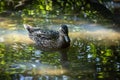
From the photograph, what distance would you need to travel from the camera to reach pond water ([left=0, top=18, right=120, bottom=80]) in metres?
8.26

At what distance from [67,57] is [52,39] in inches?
39.9

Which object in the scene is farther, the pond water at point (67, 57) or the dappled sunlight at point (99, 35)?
the dappled sunlight at point (99, 35)

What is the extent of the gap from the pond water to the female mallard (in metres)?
0.20

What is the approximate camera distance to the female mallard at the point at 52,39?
10.1 metres

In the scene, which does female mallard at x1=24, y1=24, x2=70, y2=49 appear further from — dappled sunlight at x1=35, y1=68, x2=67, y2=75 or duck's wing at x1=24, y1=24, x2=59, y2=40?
dappled sunlight at x1=35, y1=68, x2=67, y2=75

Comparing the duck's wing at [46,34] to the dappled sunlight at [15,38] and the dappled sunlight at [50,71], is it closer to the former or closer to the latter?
the dappled sunlight at [15,38]

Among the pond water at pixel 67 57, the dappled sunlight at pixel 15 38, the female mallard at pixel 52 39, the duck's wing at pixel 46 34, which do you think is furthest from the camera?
the dappled sunlight at pixel 15 38

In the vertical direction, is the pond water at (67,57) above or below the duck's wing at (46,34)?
below

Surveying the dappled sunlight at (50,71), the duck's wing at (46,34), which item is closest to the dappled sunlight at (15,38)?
the duck's wing at (46,34)

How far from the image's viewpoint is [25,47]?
10055 millimetres

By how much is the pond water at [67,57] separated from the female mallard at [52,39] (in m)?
0.20

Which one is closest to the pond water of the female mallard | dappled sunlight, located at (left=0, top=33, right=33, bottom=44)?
A: dappled sunlight, located at (left=0, top=33, right=33, bottom=44)

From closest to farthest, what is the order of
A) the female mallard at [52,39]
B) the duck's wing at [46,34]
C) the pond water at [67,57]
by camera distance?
the pond water at [67,57] → the female mallard at [52,39] → the duck's wing at [46,34]

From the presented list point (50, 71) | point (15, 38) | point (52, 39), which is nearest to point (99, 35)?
Answer: point (52, 39)
